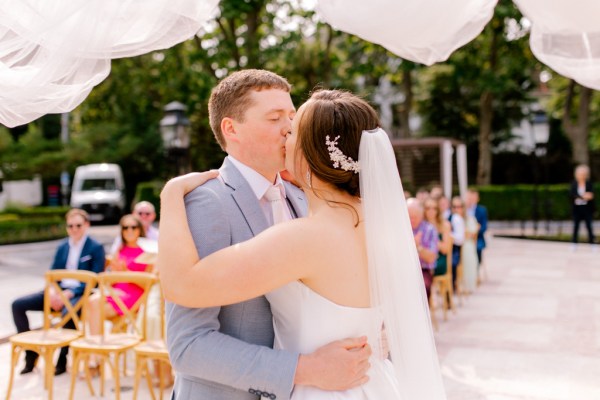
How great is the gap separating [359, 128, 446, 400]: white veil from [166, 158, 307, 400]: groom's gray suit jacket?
327 mm

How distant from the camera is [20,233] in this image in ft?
58.5

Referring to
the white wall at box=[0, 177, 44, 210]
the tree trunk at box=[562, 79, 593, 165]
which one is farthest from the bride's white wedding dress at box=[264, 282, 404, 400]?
the white wall at box=[0, 177, 44, 210]

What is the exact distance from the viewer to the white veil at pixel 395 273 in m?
1.79

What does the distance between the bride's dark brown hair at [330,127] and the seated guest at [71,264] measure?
15.9 ft

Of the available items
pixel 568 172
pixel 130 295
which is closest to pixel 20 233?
pixel 130 295

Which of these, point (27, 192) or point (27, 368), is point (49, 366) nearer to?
point (27, 368)

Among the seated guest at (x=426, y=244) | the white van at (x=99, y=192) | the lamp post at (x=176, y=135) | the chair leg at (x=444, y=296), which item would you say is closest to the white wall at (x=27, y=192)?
the white van at (x=99, y=192)

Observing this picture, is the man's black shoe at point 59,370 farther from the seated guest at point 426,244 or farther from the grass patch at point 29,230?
the grass patch at point 29,230

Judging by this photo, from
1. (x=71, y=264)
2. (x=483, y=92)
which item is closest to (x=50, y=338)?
(x=71, y=264)

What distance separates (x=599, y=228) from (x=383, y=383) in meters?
20.8

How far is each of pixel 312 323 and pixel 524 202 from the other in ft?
73.9

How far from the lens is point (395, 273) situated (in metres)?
1.86

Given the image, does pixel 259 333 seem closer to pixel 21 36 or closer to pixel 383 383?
pixel 383 383

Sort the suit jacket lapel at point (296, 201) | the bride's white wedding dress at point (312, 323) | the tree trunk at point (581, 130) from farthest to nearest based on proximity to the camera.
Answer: the tree trunk at point (581, 130) → the suit jacket lapel at point (296, 201) → the bride's white wedding dress at point (312, 323)
